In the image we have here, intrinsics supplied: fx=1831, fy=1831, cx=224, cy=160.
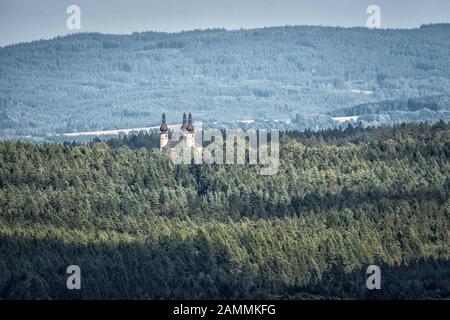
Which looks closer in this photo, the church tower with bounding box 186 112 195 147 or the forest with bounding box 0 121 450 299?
the forest with bounding box 0 121 450 299

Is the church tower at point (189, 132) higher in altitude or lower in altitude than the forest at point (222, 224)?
higher

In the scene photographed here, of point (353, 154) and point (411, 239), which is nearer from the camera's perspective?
point (411, 239)

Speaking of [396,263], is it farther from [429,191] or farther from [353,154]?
[353,154]

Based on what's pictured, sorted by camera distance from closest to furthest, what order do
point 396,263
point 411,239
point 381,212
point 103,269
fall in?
point 103,269, point 396,263, point 411,239, point 381,212

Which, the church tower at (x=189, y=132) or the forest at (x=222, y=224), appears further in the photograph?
the church tower at (x=189, y=132)

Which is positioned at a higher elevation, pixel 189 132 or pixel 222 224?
pixel 189 132

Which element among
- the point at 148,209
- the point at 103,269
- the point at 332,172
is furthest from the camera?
the point at 332,172

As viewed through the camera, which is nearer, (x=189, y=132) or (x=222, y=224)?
(x=222, y=224)
